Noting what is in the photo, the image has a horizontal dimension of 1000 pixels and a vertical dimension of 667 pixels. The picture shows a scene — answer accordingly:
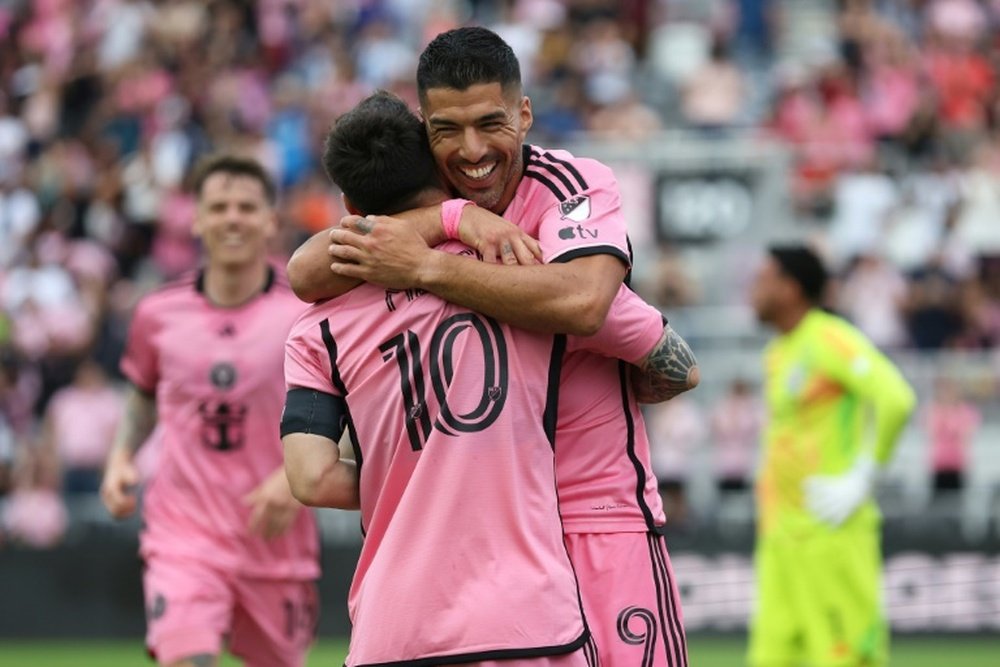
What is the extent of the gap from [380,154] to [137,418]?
3.85 meters

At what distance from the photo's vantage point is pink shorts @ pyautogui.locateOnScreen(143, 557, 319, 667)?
7385 mm

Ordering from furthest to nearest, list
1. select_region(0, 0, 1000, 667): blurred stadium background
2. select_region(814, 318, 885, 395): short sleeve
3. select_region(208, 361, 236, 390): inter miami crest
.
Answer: select_region(0, 0, 1000, 667): blurred stadium background, select_region(814, 318, 885, 395): short sleeve, select_region(208, 361, 236, 390): inter miami crest

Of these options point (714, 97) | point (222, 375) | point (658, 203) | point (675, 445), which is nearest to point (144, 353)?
point (222, 375)

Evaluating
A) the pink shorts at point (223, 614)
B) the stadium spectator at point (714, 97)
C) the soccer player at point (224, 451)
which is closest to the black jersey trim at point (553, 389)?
the soccer player at point (224, 451)

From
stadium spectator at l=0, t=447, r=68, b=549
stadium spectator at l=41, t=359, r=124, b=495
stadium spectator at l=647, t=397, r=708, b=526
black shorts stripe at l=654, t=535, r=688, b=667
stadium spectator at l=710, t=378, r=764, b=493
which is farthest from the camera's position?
stadium spectator at l=41, t=359, r=124, b=495

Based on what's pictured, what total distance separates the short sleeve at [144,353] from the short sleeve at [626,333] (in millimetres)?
3637

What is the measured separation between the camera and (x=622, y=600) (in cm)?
501

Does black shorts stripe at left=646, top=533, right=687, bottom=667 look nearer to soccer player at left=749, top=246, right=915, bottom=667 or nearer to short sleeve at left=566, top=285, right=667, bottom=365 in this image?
short sleeve at left=566, top=285, right=667, bottom=365

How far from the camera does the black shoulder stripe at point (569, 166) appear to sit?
4.78 m

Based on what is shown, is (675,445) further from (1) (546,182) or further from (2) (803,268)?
(1) (546,182)

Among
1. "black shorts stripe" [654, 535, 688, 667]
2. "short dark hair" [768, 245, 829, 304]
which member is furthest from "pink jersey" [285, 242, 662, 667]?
"short dark hair" [768, 245, 829, 304]

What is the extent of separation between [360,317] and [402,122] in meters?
0.52

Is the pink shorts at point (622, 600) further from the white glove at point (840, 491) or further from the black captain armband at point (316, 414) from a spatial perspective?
the white glove at point (840, 491)

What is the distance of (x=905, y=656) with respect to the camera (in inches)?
531
